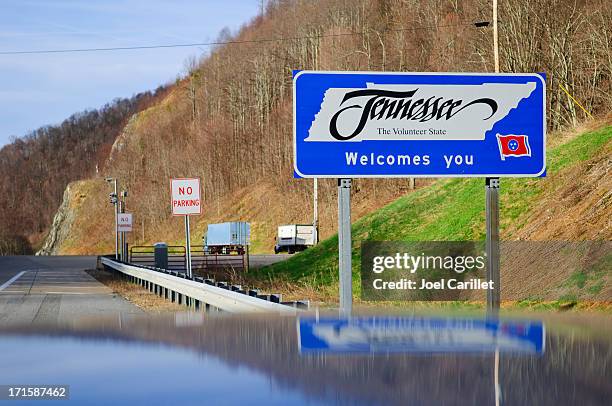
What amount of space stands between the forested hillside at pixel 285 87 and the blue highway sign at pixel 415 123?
2702 cm

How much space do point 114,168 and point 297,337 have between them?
14676cm

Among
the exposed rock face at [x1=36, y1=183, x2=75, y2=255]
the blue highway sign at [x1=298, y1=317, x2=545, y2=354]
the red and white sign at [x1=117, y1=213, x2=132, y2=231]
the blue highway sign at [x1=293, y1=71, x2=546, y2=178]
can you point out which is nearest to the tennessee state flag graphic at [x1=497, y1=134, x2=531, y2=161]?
the blue highway sign at [x1=293, y1=71, x2=546, y2=178]

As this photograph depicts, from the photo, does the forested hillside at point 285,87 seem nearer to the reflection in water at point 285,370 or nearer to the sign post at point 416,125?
the sign post at point 416,125

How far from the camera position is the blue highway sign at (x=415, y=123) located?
12.7 m

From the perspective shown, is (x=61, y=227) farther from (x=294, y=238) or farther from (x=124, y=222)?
(x=124, y=222)

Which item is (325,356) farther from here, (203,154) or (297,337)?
(203,154)

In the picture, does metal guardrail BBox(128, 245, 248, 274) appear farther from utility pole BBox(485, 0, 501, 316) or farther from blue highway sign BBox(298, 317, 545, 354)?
blue highway sign BBox(298, 317, 545, 354)

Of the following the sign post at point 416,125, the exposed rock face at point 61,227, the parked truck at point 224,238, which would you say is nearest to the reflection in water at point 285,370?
the sign post at point 416,125

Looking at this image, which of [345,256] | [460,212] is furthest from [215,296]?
[460,212]

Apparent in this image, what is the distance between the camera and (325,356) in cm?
415

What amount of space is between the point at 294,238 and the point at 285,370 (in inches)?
2765

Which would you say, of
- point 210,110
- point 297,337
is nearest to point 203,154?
point 210,110

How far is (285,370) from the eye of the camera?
386 cm

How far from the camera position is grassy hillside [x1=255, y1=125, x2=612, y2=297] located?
20438 millimetres
